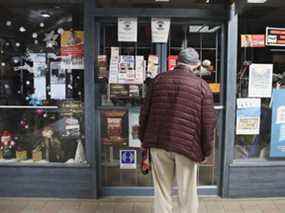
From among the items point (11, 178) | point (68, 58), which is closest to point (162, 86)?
point (68, 58)

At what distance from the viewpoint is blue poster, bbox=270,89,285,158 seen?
4.24 meters

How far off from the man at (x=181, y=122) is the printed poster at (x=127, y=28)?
4.23 feet

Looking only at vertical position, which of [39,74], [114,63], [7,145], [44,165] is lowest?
[44,165]

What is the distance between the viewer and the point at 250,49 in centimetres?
417

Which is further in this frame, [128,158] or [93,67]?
[128,158]

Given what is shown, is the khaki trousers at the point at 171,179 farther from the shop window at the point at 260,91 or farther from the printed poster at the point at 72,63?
the printed poster at the point at 72,63

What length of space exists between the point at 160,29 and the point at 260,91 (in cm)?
141

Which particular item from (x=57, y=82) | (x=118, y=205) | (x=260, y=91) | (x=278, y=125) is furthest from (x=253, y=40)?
(x=118, y=205)

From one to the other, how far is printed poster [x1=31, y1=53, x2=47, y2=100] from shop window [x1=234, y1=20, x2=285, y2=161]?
233cm

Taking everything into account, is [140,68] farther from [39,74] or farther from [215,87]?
[39,74]

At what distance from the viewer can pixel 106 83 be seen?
13.8 feet

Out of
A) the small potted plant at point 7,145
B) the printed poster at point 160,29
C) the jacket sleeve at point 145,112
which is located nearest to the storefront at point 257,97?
the printed poster at point 160,29

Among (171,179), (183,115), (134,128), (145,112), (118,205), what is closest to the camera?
(183,115)

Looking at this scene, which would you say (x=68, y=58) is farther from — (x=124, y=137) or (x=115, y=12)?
(x=124, y=137)
